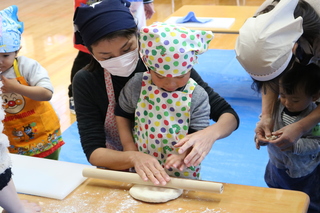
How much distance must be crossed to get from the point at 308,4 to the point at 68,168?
36.5 inches

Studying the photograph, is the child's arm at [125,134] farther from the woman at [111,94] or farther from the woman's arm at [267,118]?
the woman's arm at [267,118]

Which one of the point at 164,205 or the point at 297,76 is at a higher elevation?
the point at 297,76

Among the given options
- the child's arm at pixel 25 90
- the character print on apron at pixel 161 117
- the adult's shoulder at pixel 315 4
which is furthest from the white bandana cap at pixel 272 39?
the child's arm at pixel 25 90

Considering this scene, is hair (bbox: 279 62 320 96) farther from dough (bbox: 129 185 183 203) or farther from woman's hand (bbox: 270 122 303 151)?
dough (bbox: 129 185 183 203)

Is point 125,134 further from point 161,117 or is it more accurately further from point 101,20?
point 101,20

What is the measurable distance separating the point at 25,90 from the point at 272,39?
1.09 m

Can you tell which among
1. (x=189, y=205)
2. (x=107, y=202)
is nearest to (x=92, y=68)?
(x=107, y=202)

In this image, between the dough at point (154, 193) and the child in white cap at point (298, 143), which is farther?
the child in white cap at point (298, 143)

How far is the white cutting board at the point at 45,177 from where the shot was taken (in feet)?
4.11

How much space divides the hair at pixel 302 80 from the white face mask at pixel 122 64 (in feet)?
1.77

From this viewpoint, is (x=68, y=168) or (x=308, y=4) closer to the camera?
(x=308, y=4)

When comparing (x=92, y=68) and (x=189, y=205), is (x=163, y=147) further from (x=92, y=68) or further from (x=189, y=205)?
(x=92, y=68)

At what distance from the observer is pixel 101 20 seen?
125 cm

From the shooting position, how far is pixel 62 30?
5680 millimetres
